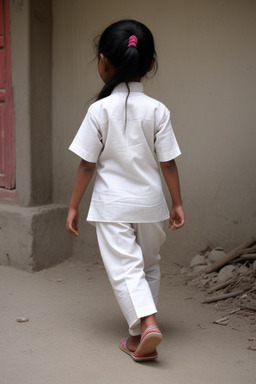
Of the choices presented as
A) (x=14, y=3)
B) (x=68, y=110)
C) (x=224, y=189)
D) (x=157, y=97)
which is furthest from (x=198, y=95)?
(x=14, y=3)

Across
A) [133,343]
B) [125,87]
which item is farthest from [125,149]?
[133,343]

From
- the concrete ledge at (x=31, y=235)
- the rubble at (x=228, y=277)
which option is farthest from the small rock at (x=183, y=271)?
the concrete ledge at (x=31, y=235)

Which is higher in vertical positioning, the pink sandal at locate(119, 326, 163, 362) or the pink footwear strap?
the pink footwear strap

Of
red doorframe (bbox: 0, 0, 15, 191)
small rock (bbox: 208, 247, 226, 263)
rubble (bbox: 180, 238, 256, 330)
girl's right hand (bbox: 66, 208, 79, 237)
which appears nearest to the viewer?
girl's right hand (bbox: 66, 208, 79, 237)

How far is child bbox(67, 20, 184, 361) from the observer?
259 cm

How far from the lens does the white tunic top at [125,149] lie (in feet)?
8.68

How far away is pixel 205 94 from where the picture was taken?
387 cm

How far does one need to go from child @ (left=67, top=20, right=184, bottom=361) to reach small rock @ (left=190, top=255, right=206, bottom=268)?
1.32 m

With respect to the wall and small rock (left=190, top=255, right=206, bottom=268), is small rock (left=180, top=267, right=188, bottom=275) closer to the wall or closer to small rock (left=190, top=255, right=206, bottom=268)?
small rock (left=190, top=255, right=206, bottom=268)

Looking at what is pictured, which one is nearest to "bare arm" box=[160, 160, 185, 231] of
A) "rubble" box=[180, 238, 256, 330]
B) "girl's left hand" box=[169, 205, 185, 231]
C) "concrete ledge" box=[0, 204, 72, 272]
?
"girl's left hand" box=[169, 205, 185, 231]

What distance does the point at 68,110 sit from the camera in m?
4.34

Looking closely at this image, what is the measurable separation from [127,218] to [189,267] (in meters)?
1.51

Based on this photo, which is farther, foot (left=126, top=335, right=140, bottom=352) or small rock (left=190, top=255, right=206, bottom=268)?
small rock (left=190, top=255, right=206, bottom=268)

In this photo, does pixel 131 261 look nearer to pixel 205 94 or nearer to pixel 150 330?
pixel 150 330
